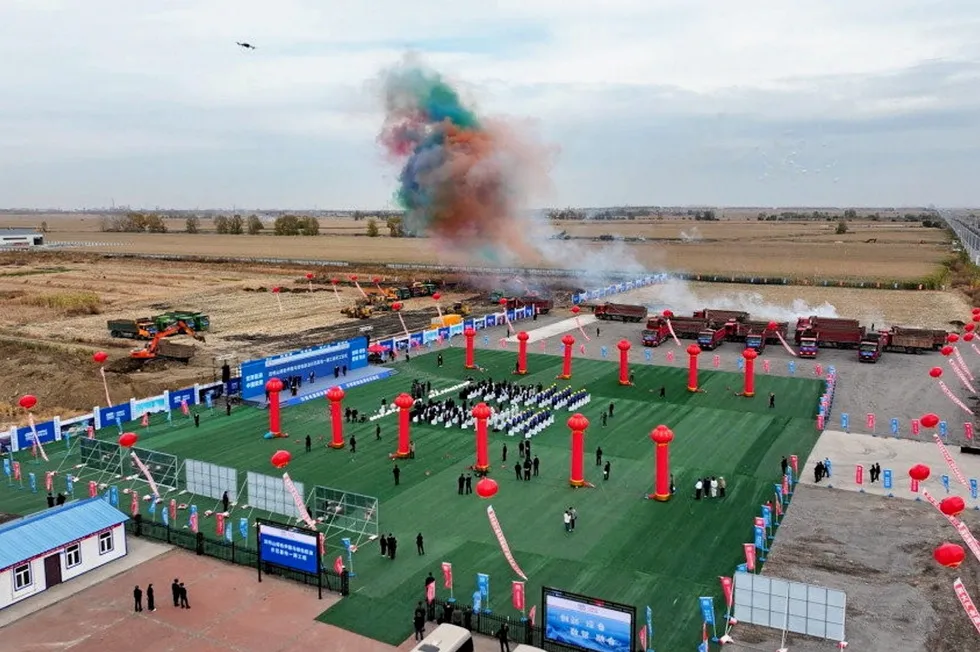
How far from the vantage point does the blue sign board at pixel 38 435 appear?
36906 millimetres

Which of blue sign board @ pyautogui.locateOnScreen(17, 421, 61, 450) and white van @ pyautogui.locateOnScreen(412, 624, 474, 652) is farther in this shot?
blue sign board @ pyautogui.locateOnScreen(17, 421, 61, 450)

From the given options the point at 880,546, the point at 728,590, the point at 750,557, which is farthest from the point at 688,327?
the point at 728,590

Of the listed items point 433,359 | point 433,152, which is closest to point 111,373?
point 433,359

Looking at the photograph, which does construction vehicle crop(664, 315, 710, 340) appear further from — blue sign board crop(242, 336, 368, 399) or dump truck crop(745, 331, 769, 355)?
blue sign board crop(242, 336, 368, 399)

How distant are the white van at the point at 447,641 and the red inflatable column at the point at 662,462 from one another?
13370mm

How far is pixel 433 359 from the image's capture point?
59000 mm

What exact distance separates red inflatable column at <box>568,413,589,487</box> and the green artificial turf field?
1.64ft

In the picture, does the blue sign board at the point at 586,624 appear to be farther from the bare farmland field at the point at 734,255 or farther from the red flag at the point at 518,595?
the bare farmland field at the point at 734,255

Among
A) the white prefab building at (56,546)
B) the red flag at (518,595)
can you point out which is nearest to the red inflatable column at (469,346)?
the white prefab building at (56,546)

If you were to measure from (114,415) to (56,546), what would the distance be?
19028 millimetres

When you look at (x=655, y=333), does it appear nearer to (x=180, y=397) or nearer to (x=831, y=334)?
(x=831, y=334)

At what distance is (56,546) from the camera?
24016mm

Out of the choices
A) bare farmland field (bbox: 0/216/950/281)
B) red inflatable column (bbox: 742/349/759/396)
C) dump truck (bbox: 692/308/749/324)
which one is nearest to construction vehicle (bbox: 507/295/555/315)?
dump truck (bbox: 692/308/749/324)

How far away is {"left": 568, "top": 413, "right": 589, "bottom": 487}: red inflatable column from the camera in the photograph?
1230 inches
